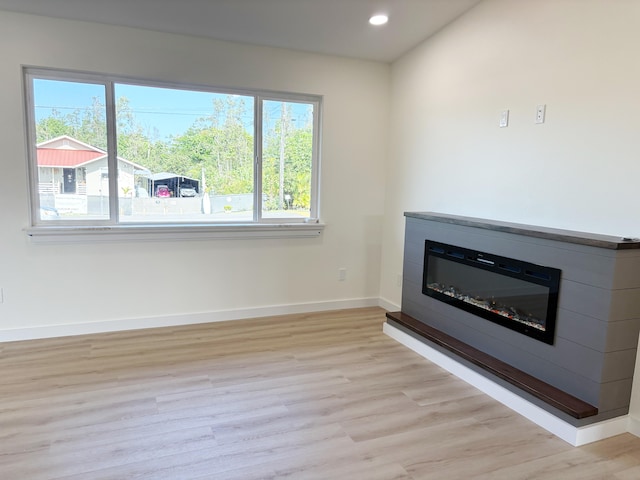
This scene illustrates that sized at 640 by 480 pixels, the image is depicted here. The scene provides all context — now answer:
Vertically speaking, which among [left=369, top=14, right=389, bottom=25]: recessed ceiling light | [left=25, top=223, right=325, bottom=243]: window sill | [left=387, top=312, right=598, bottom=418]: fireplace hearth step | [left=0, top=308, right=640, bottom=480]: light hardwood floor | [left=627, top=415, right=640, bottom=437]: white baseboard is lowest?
[left=0, top=308, right=640, bottom=480]: light hardwood floor

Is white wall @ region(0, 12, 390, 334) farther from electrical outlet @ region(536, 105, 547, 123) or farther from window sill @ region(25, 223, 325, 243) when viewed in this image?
electrical outlet @ region(536, 105, 547, 123)

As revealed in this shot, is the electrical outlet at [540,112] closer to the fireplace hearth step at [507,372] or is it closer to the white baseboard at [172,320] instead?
the fireplace hearth step at [507,372]

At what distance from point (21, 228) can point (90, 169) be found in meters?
0.68

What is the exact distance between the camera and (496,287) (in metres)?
2.86

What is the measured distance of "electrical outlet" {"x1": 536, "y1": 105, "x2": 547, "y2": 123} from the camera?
2.71 m

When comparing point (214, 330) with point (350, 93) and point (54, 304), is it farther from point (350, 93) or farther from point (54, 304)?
point (350, 93)

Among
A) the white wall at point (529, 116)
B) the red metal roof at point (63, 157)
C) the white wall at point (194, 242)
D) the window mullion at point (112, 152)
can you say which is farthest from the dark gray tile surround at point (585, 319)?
the red metal roof at point (63, 157)

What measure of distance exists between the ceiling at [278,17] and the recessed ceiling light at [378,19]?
5cm

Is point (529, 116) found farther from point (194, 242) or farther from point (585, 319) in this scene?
point (194, 242)

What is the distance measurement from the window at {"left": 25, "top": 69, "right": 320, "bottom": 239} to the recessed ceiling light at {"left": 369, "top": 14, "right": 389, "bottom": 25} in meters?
0.92

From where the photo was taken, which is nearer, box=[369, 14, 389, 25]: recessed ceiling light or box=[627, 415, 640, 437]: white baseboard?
box=[627, 415, 640, 437]: white baseboard

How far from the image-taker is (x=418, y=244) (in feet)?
11.5

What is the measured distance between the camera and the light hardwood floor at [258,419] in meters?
1.97

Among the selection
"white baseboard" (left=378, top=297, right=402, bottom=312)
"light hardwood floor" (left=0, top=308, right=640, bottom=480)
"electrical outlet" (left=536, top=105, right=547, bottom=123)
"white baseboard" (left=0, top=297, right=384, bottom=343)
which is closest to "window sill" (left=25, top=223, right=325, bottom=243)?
"white baseboard" (left=0, top=297, right=384, bottom=343)
